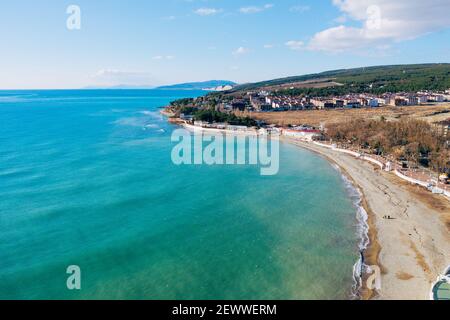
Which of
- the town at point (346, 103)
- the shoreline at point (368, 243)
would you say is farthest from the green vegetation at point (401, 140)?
the town at point (346, 103)

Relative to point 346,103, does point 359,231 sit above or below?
below

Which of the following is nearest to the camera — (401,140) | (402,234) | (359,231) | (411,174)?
(402,234)

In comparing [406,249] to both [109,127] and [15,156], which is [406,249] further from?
[109,127]

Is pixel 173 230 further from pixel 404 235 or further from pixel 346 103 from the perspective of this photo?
pixel 346 103

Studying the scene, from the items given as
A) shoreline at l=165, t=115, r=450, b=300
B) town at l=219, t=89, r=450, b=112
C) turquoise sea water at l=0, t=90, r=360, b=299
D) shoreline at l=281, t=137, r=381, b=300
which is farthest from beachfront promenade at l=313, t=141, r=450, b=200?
town at l=219, t=89, r=450, b=112

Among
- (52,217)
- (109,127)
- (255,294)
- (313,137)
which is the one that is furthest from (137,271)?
(109,127)

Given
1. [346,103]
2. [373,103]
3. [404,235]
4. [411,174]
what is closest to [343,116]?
[346,103]

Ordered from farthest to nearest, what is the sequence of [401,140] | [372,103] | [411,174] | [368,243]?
[372,103], [401,140], [411,174], [368,243]

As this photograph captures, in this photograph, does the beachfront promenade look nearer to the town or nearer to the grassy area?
the grassy area
